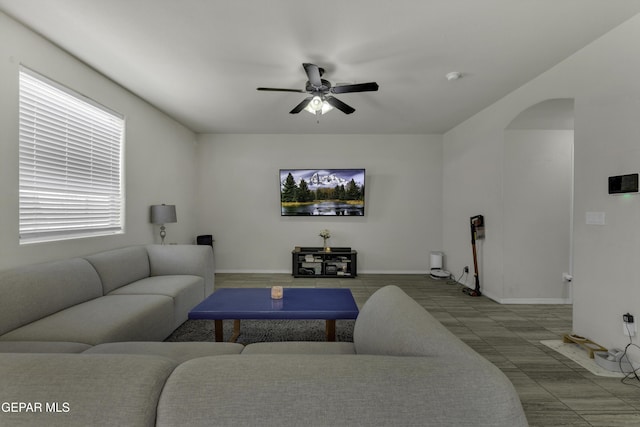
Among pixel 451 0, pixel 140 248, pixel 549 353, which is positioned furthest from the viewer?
pixel 140 248

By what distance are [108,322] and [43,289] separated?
63 centimetres

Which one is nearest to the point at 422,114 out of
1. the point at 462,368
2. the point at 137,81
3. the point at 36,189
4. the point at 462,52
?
the point at 462,52

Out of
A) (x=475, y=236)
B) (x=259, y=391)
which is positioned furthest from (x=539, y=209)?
(x=259, y=391)

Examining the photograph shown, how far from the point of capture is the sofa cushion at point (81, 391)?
726mm

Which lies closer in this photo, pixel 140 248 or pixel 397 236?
pixel 140 248

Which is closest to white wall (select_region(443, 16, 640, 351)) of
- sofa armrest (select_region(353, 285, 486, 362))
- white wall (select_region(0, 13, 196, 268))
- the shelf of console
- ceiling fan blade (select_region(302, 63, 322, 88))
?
sofa armrest (select_region(353, 285, 486, 362))

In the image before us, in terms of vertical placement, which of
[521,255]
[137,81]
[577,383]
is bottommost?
[577,383]

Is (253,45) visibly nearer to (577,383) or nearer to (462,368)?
(462,368)

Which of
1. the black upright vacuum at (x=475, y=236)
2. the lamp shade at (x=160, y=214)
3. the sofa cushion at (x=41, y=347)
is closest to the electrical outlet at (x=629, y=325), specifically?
the black upright vacuum at (x=475, y=236)

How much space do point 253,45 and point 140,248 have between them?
2575 millimetres

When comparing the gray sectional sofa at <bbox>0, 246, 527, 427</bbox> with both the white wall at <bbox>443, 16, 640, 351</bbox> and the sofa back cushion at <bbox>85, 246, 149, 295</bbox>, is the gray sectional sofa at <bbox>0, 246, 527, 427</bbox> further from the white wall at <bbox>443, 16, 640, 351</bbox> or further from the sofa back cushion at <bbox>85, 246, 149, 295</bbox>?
the white wall at <bbox>443, 16, 640, 351</bbox>

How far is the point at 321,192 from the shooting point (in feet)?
17.4

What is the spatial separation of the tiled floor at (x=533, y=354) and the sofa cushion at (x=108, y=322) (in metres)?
2.11

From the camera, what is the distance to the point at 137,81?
3.20m
